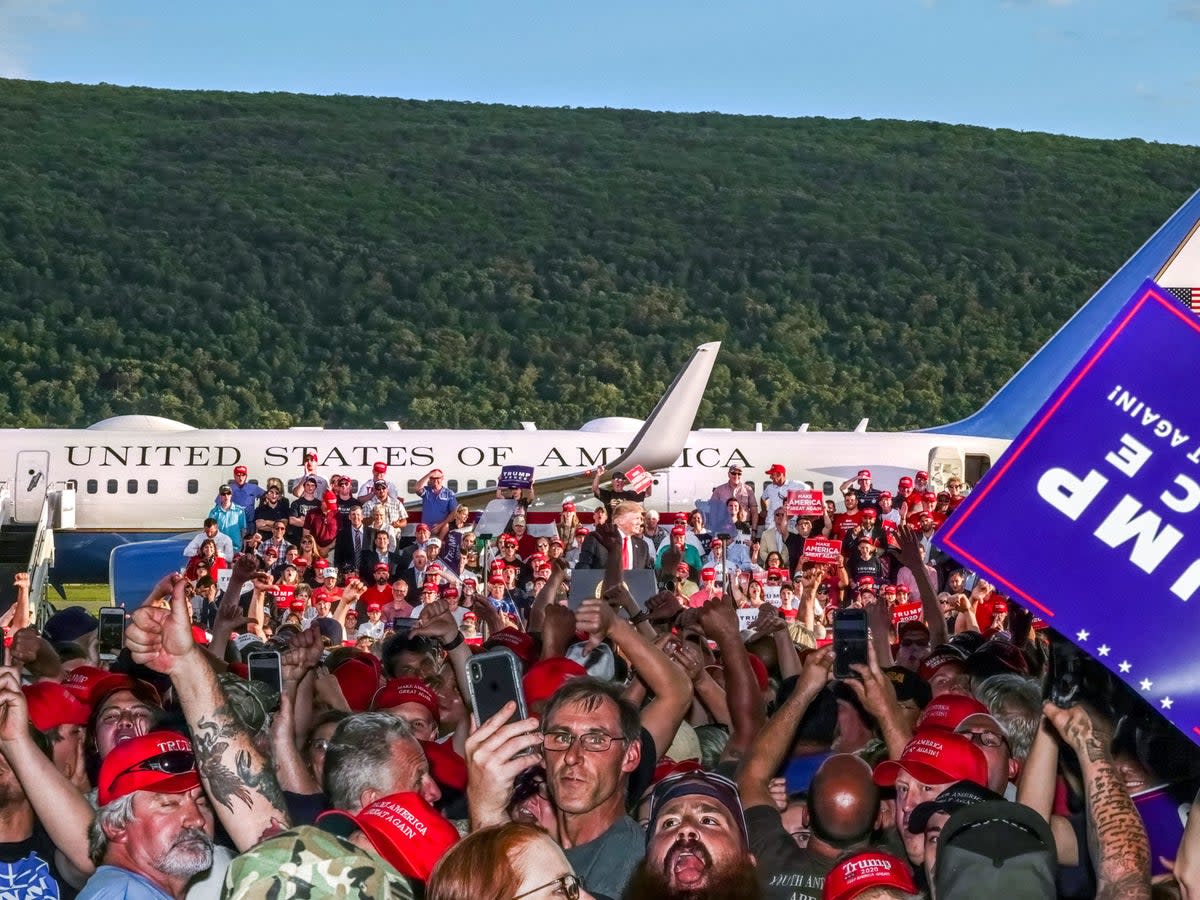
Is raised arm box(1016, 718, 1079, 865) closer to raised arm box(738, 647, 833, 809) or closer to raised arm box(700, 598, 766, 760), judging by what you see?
raised arm box(738, 647, 833, 809)

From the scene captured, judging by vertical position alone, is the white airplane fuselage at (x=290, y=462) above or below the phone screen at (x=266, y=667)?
below

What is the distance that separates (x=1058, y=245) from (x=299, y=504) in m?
67.9

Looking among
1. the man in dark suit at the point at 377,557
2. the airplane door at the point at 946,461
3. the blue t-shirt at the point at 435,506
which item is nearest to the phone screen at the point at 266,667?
the man in dark suit at the point at 377,557

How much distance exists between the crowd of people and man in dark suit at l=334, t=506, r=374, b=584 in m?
11.0

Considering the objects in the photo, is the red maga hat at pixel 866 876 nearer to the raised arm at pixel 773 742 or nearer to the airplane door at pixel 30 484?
the raised arm at pixel 773 742

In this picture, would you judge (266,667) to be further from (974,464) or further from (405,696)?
(974,464)

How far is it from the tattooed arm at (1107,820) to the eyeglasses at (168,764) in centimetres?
208

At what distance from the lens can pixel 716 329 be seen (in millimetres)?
75062

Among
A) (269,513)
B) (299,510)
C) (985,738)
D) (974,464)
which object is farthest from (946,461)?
(985,738)

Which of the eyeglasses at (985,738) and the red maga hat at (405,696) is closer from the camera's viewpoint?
the eyeglasses at (985,738)

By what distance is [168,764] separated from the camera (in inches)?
192

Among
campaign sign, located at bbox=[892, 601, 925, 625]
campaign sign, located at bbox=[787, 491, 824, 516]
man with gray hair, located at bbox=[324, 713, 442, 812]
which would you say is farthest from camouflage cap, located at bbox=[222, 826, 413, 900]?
campaign sign, located at bbox=[787, 491, 824, 516]

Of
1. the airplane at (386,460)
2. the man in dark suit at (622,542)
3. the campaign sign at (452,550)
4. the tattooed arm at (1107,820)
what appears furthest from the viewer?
the airplane at (386,460)

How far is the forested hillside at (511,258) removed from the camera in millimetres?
69438
